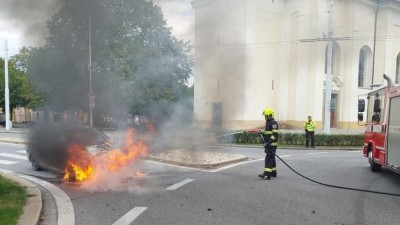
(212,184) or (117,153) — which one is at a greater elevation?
(117,153)

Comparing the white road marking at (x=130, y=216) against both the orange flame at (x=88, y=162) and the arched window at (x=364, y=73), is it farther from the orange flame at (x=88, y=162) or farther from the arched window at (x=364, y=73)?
the arched window at (x=364, y=73)

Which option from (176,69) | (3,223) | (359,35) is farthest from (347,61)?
(3,223)

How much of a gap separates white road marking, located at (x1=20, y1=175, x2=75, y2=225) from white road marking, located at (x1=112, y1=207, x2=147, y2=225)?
671 millimetres

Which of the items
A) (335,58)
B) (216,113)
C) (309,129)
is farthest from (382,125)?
(335,58)

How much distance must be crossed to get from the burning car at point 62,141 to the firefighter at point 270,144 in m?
3.76

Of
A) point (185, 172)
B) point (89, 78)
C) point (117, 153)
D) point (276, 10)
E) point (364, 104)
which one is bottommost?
point (185, 172)

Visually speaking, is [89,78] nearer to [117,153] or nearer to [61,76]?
[61,76]

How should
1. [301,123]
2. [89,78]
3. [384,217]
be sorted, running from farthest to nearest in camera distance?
[301,123] → [89,78] → [384,217]

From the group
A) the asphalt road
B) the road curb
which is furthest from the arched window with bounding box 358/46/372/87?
the road curb

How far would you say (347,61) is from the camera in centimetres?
2306

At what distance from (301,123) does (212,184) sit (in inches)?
464

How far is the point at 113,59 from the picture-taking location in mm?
9438

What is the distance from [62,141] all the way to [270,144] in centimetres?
491

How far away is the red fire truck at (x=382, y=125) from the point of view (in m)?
7.82
